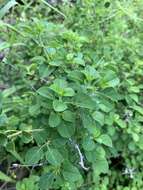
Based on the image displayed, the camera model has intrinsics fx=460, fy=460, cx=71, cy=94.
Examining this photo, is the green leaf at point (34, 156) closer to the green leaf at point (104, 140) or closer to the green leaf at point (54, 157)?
the green leaf at point (54, 157)

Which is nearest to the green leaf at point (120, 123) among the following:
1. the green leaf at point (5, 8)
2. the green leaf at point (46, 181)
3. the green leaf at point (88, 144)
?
the green leaf at point (88, 144)

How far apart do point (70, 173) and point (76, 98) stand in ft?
0.90

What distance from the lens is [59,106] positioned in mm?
1513

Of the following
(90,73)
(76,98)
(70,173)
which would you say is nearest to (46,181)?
(70,173)

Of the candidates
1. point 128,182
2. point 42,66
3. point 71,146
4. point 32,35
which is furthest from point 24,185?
point 128,182

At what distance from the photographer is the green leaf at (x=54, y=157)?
152cm

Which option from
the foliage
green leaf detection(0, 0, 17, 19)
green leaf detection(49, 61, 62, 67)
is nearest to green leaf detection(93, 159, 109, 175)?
the foliage

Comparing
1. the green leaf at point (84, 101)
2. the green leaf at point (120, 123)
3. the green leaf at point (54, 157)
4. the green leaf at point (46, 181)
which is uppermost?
the green leaf at point (84, 101)

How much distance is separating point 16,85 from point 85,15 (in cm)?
57

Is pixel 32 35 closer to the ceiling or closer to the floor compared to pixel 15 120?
closer to the ceiling

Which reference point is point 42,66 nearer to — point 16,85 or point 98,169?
point 98,169

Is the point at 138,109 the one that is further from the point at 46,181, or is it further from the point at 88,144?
the point at 46,181

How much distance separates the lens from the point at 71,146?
173 centimetres

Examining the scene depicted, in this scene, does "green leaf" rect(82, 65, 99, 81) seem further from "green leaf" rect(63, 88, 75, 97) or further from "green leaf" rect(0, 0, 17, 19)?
"green leaf" rect(0, 0, 17, 19)
